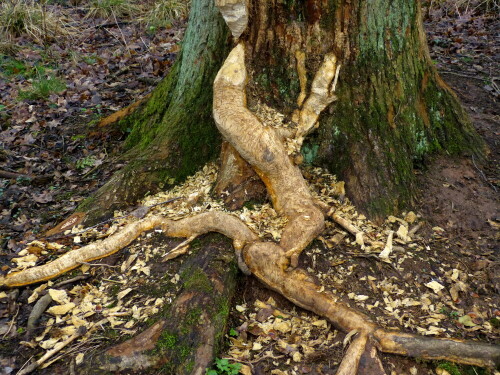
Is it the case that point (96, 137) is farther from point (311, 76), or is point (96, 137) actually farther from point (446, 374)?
point (446, 374)

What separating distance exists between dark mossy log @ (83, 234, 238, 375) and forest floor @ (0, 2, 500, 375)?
0.42 ft

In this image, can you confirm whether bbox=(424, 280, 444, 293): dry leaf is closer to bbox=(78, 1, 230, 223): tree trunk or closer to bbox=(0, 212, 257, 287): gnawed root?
bbox=(0, 212, 257, 287): gnawed root

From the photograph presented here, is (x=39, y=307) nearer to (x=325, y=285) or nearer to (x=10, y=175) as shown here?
(x=325, y=285)

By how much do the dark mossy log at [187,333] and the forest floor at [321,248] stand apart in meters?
0.13

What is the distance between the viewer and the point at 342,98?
11.4 feet

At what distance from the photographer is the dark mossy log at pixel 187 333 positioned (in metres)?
2.56

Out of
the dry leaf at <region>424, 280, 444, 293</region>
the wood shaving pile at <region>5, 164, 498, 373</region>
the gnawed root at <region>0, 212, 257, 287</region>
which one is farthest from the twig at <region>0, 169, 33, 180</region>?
the dry leaf at <region>424, 280, 444, 293</region>

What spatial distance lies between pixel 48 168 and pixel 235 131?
289 cm

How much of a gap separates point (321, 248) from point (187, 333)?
1.06m

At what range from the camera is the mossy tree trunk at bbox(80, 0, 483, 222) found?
329cm

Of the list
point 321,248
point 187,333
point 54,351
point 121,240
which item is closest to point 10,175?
point 121,240

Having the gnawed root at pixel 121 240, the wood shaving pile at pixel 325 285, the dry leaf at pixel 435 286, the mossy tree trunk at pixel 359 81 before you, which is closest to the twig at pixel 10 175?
the wood shaving pile at pixel 325 285

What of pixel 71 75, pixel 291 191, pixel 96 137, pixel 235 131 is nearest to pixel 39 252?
pixel 235 131

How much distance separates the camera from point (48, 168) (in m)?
5.11
